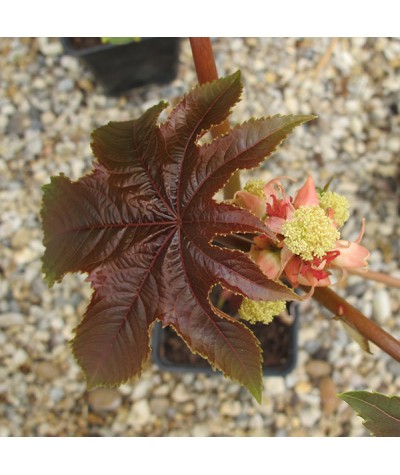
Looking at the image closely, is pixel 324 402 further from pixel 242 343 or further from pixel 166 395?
pixel 242 343

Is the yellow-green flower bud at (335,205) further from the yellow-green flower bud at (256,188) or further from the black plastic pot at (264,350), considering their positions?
the black plastic pot at (264,350)

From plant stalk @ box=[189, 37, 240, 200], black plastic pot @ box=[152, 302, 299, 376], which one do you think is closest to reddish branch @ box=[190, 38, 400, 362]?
plant stalk @ box=[189, 37, 240, 200]

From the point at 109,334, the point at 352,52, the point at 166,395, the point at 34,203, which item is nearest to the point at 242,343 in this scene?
the point at 109,334

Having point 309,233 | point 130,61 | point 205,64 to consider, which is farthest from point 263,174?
point 309,233

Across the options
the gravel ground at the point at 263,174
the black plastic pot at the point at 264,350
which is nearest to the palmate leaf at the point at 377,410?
the black plastic pot at the point at 264,350

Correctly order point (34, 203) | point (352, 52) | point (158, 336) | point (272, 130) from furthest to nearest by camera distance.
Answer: point (352, 52), point (34, 203), point (158, 336), point (272, 130)

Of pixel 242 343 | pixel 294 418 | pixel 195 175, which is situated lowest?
pixel 294 418

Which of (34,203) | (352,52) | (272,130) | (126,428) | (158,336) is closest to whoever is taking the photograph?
(272,130)

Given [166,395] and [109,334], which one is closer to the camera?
[109,334]

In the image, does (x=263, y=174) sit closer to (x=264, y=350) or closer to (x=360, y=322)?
(x=264, y=350)
